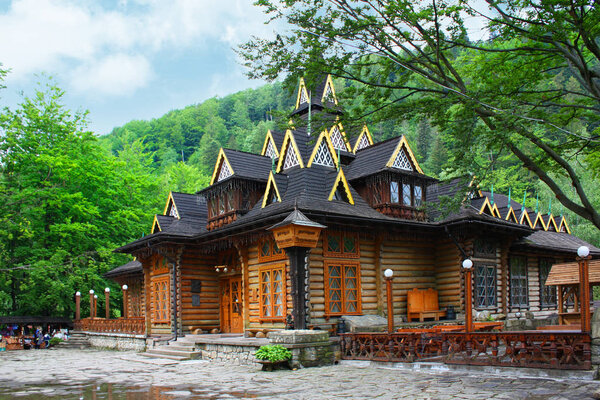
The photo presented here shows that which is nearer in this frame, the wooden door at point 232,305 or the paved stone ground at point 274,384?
the paved stone ground at point 274,384

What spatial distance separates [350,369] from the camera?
1404 cm

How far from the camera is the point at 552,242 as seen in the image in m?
26.0

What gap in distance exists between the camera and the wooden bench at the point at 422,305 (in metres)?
19.9

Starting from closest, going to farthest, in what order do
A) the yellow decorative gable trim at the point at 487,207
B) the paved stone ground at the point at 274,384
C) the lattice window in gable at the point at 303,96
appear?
the paved stone ground at the point at 274,384 → the yellow decorative gable trim at the point at 487,207 → the lattice window in gable at the point at 303,96

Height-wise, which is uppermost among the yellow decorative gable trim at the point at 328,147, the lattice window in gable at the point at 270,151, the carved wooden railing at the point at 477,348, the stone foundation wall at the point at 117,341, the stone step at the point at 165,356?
the lattice window in gable at the point at 270,151

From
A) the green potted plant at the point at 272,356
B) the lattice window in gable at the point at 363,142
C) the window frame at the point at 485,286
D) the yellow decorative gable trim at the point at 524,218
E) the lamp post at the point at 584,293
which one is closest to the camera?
the lamp post at the point at 584,293

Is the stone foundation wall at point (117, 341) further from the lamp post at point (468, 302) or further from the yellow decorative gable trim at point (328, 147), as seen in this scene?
the lamp post at point (468, 302)

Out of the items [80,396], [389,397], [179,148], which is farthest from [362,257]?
[179,148]

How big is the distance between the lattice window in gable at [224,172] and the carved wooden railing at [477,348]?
920 cm

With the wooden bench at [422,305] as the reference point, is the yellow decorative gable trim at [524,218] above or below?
above

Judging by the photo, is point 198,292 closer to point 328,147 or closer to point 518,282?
point 328,147

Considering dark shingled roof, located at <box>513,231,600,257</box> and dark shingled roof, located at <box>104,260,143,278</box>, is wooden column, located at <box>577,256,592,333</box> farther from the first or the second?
dark shingled roof, located at <box>104,260,143,278</box>

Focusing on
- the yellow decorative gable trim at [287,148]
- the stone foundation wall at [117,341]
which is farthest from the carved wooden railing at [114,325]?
the yellow decorative gable trim at [287,148]

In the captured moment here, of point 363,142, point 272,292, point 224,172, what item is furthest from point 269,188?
point 363,142
